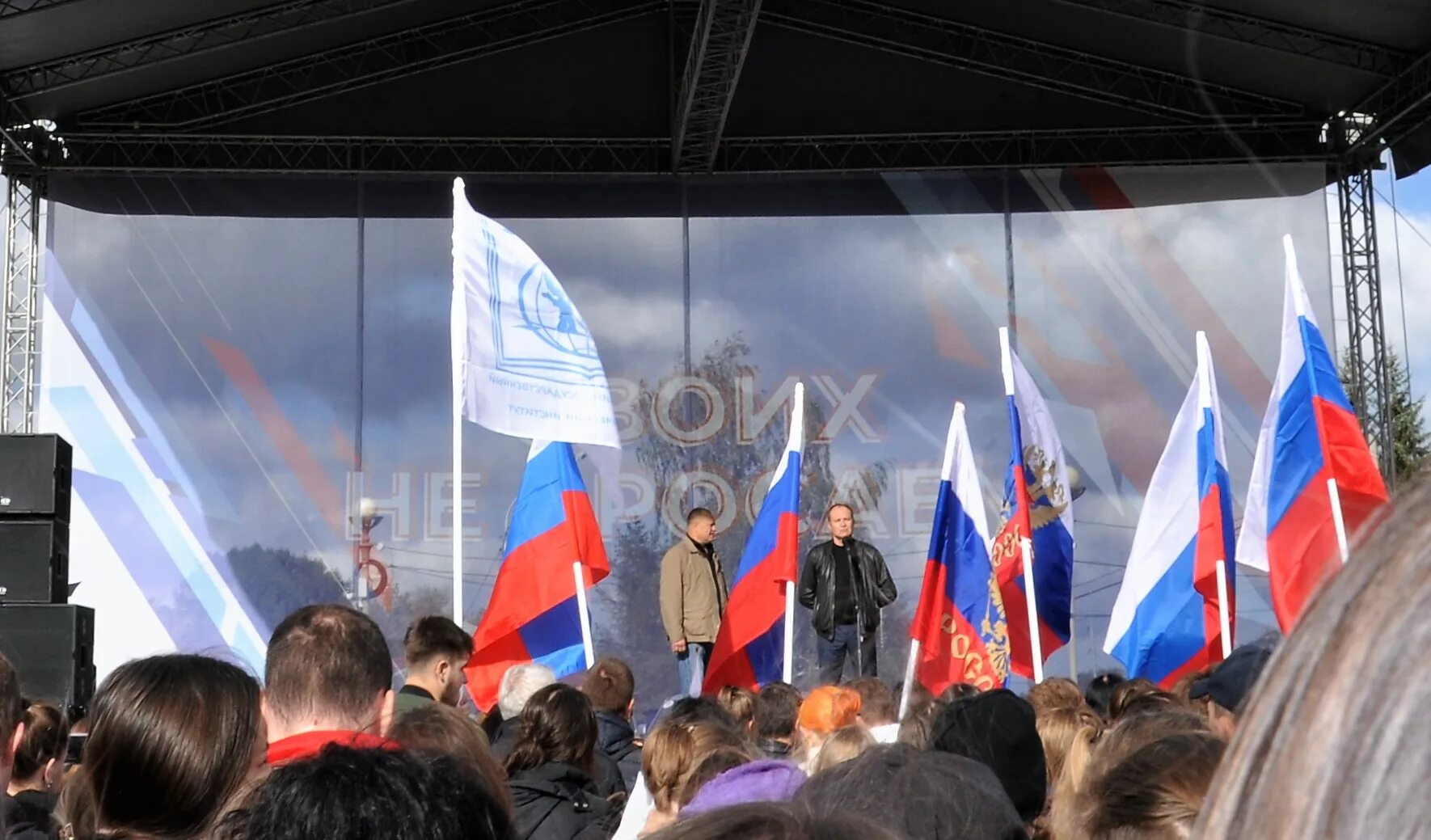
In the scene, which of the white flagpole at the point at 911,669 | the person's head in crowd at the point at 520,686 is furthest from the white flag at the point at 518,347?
the white flagpole at the point at 911,669

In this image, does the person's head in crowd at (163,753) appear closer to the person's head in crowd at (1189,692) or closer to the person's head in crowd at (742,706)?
the person's head in crowd at (1189,692)

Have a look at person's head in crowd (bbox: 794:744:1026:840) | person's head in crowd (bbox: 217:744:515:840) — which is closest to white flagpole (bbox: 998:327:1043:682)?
person's head in crowd (bbox: 794:744:1026:840)

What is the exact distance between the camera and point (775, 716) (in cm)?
483

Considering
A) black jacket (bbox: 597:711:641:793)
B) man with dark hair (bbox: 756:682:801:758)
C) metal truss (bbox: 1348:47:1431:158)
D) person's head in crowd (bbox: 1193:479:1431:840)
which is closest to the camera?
person's head in crowd (bbox: 1193:479:1431:840)

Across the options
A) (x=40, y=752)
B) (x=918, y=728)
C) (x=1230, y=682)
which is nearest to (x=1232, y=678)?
(x=1230, y=682)

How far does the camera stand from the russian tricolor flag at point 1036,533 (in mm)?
Result: 7383

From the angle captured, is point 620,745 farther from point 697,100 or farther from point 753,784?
point 697,100

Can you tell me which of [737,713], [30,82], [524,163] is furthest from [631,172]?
[737,713]

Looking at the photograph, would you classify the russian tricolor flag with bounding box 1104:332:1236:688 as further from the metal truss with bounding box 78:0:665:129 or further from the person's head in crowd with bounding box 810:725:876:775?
the metal truss with bounding box 78:0:665:129

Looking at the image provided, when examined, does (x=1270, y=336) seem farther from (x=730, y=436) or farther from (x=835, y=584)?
(x=835, y=584)

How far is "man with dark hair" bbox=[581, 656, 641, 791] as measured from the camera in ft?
15.2

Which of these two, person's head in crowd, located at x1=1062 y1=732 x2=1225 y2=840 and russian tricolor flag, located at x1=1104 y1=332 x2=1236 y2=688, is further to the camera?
russian tricolor flag, located at x1=1104 y1=332 x2=1236 y2=688

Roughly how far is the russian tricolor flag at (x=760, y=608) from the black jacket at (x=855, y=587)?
52.3 inches

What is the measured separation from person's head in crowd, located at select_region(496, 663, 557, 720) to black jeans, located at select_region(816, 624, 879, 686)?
3.98 metres
